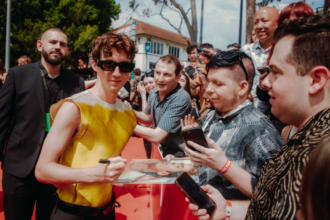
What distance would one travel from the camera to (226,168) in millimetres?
1347

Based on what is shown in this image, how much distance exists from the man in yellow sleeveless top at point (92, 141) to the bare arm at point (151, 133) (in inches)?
30.6

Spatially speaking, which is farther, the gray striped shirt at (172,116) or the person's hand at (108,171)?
the gray striped shirt at (172,116)

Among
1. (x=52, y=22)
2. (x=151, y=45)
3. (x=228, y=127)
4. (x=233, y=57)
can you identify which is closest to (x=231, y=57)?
(x=233, y=57)

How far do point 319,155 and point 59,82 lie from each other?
10.3ft

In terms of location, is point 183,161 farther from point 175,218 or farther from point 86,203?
point 86,203

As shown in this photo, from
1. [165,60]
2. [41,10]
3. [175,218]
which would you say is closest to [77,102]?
[175,218]

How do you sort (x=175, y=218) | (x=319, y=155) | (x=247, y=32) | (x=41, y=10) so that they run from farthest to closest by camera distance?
(x=41, y=10) → (x=247, y=32) → (x=175, y=218) → (x=319, y=155)

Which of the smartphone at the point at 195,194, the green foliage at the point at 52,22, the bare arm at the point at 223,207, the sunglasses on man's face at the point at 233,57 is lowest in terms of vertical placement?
the bare arm at the point at 223,207

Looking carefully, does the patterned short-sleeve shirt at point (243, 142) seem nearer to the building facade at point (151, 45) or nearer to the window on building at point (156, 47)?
the building facade at point (151, 45)

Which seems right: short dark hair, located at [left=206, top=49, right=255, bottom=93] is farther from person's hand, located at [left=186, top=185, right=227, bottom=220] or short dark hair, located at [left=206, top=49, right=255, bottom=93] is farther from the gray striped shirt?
the gray striped shirt

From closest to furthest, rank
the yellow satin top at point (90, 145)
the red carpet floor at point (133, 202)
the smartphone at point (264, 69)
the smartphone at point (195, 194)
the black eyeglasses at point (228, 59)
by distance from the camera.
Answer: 1. the smartphone at point (195, 194)
2. the yellow satin top at point (90, 145)
3. the black eyeglasses at point (228, 59)
4. the smartphone at point (264, 69)
5. the red carpet floor at point (133, 202)

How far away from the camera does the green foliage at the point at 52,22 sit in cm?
1947

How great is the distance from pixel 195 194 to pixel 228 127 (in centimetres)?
58

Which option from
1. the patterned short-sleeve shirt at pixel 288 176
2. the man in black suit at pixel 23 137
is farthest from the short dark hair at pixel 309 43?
the man in black suit at pixel 23 137
